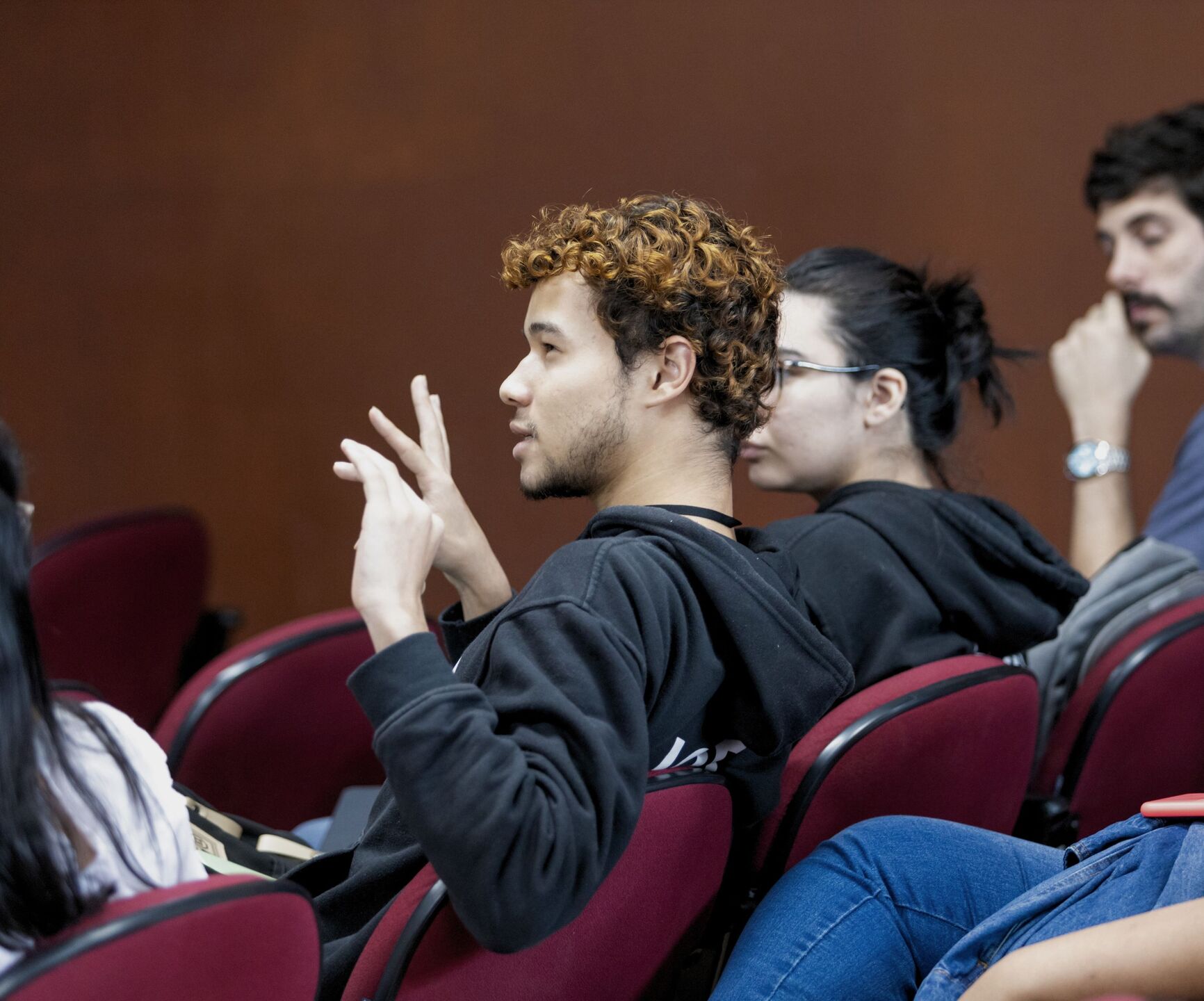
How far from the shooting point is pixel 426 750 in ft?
3.44

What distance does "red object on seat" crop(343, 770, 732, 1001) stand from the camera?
1.11m

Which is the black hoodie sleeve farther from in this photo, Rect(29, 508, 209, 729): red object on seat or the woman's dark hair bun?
Rect(29, 508, 209, 729): red object on seat

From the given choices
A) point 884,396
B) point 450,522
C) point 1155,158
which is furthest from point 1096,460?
point 450,522

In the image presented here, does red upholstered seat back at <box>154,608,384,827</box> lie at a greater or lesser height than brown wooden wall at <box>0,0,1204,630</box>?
lesser

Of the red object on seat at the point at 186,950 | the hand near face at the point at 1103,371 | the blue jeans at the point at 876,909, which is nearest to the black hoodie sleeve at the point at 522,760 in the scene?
the red object on seat at the point at 186,950

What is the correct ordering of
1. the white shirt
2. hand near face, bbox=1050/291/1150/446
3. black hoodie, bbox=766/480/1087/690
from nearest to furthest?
the white shirt, black hoodie, bbox=766/480/1087/690, hand near face, bbox=1050/291/1150/446

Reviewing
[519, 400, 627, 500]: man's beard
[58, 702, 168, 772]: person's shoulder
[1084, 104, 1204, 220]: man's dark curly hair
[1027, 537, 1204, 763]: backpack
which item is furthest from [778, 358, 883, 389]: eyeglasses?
[58, 702, 168, 772]: person's shoulder

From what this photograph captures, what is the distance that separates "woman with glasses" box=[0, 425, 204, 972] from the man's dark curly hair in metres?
2.46

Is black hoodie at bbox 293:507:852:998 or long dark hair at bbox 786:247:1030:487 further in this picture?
long dark hair at bbox 786:247:1030:487

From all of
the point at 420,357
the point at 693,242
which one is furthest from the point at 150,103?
the point at 693,242

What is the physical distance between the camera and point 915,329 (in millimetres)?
2127

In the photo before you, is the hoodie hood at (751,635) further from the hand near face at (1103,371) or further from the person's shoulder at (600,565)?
the hand near face at (1103,371)

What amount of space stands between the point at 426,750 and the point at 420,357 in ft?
9.10

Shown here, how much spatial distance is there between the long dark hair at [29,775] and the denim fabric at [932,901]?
0.59m
